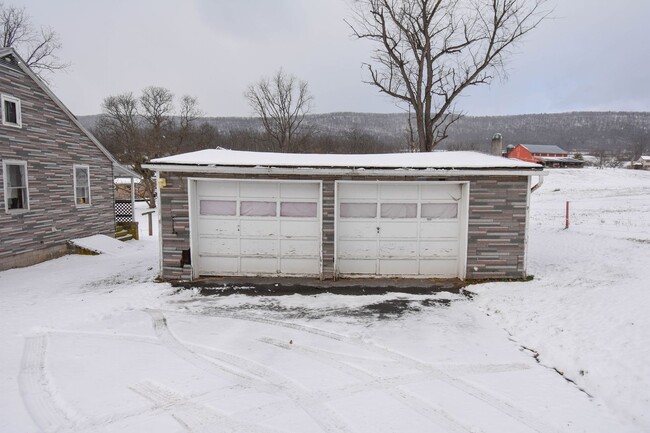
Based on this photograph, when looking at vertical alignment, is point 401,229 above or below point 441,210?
Answer: below

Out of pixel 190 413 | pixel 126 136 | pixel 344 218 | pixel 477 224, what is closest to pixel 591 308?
pixel 477 224

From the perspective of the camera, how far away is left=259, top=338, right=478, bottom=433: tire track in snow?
387 centimetres

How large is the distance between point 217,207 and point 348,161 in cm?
343

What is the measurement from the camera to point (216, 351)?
5.45 m

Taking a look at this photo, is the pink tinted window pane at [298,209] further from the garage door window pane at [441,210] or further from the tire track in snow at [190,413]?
the tire track in snow at [190,413]

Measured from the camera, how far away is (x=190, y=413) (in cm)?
398

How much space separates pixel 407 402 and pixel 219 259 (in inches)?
251

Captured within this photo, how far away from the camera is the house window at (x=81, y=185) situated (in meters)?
13.7

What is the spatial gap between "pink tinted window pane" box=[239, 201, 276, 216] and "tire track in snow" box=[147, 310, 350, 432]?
3505mm

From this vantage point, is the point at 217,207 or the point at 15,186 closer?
the point at 217,207

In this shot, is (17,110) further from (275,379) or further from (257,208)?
(275,379)

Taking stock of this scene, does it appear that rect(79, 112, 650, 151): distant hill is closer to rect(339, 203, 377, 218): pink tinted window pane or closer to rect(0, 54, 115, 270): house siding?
rect(0, 54, 115, 270): house siding

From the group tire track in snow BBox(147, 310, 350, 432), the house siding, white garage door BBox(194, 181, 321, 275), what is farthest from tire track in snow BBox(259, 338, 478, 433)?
the house siding

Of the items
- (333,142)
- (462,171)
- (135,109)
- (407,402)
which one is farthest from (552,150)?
(407,402)
